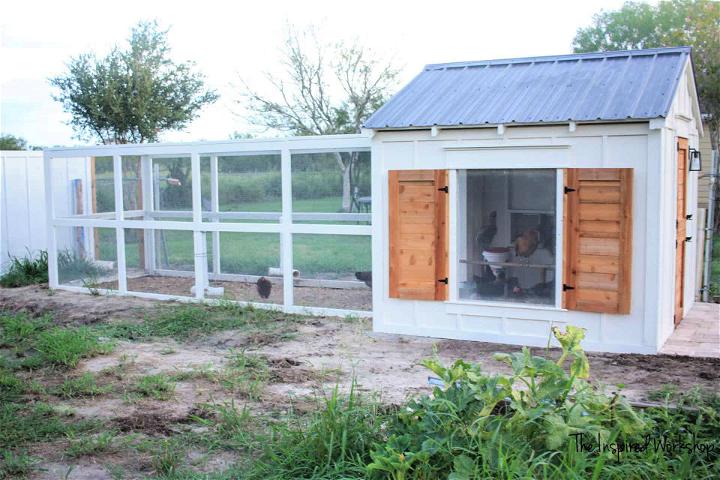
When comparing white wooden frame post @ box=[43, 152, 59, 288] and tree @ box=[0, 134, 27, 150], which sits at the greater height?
tree @ box=[0, 134, 27, 150]

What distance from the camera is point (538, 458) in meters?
3.60

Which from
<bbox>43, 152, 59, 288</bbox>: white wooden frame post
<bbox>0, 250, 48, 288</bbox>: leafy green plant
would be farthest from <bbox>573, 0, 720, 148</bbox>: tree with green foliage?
<bbox>0, 250, 48, 288</bbox>: leafy green plant

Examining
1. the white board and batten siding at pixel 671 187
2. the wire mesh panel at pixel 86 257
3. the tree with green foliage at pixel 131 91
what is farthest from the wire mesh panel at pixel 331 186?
the tree with green foliage at pixel 131 91

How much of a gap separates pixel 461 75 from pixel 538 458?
20.5ft

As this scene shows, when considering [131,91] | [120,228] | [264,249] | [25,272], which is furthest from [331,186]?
[131,91]

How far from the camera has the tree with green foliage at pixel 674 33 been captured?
1822cm

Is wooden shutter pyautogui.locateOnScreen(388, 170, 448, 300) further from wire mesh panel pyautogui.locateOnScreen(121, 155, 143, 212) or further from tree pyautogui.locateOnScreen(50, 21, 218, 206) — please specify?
tree pyautogui.locateOnScreen(50, 21, 218, 206)

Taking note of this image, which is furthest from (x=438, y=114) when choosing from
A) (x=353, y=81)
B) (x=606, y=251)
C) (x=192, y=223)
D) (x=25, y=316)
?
(x=353, y=81)

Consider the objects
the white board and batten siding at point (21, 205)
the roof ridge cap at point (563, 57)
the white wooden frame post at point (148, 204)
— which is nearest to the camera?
the roof ridge cap at point (563, 57)

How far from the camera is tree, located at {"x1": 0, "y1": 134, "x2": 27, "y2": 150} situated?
26766 millimetres

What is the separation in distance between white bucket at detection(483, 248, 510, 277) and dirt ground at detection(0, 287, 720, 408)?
0.75 meters

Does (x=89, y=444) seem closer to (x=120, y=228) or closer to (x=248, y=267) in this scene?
(x=248, y=267)

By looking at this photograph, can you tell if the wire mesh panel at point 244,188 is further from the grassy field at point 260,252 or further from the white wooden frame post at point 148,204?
the white wooden frame post at point 148,204

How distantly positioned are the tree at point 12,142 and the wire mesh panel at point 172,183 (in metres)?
17.6
